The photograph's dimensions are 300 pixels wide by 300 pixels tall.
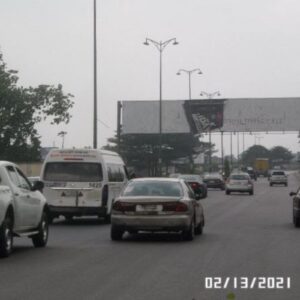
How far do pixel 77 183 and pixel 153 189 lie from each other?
686 cm

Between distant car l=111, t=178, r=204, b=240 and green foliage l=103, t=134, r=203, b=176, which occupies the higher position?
green foliage l=103, t=134, r=203, b=176

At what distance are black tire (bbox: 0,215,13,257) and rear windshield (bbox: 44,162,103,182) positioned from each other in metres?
10.7

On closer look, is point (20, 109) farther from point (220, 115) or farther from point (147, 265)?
point (147, 265)

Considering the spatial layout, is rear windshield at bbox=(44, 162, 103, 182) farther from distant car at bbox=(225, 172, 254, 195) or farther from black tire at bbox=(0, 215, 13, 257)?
distant car at bbox=(225, 172, 254, 195)

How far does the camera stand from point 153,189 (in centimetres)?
2070

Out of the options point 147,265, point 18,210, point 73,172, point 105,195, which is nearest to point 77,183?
point 73,172

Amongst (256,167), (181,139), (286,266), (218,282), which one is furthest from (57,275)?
(256,167)

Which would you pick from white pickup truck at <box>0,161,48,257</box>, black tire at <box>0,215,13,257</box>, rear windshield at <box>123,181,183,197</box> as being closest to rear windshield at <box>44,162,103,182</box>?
rear windshield at <box>123,181,183,197</box>

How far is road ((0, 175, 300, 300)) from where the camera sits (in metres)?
11.8

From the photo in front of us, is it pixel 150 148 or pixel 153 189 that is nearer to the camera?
pixel 153 189

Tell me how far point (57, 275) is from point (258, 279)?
120 inches

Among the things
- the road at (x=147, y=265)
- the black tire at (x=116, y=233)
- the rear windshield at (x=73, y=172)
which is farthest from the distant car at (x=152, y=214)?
the rear windshield at (x=73, y=172)

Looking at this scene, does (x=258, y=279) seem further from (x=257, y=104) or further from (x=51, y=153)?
(x=257, y=104)

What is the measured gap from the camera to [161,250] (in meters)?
17.9
